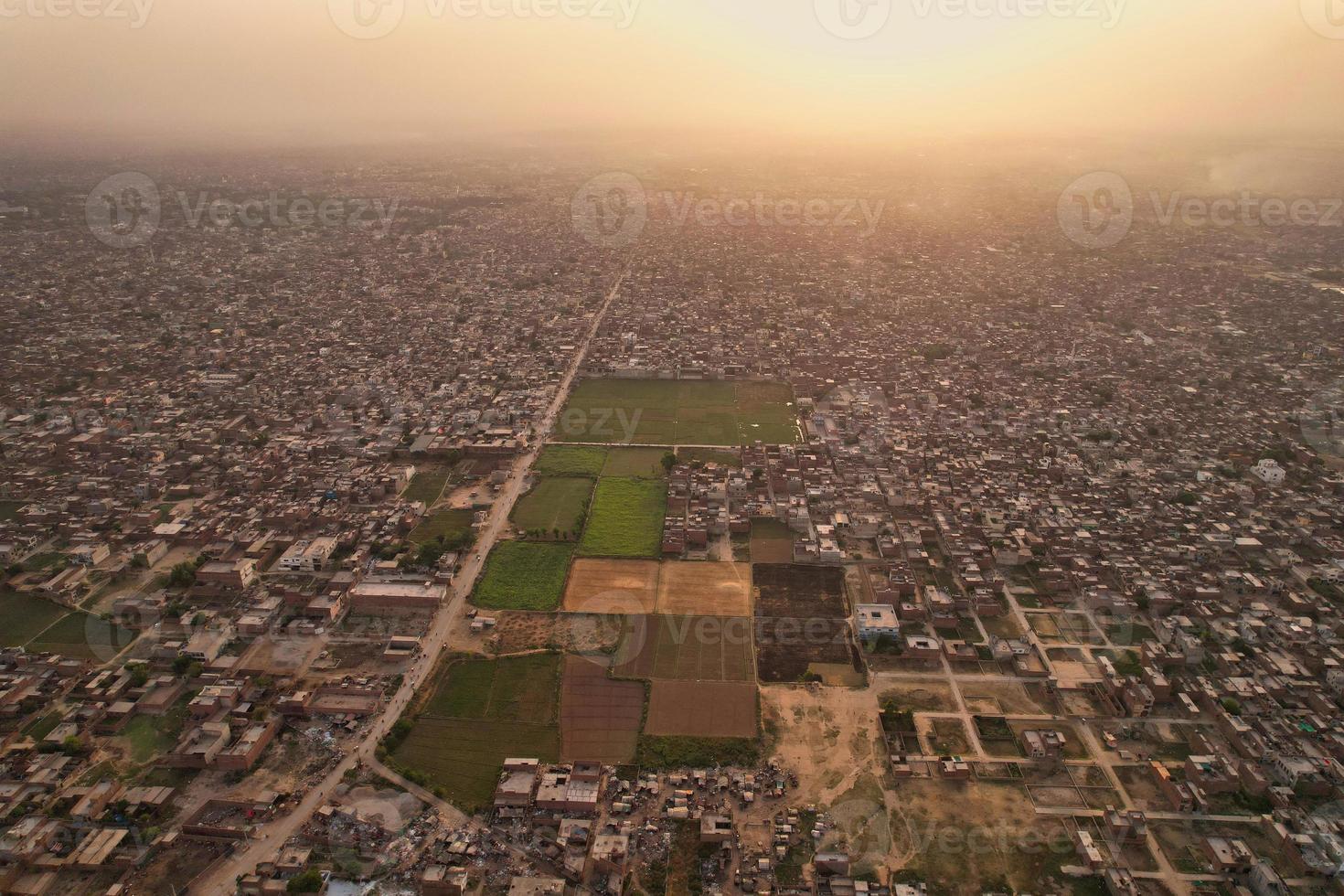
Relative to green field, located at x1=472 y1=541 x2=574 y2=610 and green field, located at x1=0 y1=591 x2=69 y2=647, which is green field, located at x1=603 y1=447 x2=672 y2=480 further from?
green field, located at x1=0 y1=591 x2=69 y2=647

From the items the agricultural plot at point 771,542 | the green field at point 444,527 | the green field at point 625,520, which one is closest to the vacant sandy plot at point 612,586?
the green field at point 625,520

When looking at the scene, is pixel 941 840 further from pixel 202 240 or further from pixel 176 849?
pixel 202 240

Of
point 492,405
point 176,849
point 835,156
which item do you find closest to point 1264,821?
point 176,849

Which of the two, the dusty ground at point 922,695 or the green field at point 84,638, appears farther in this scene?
the green field at point 84,638

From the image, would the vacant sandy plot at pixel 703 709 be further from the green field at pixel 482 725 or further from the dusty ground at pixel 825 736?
the green field at pixel 482 725

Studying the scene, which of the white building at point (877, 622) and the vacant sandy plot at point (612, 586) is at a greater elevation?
the white building at point (877, 622)
